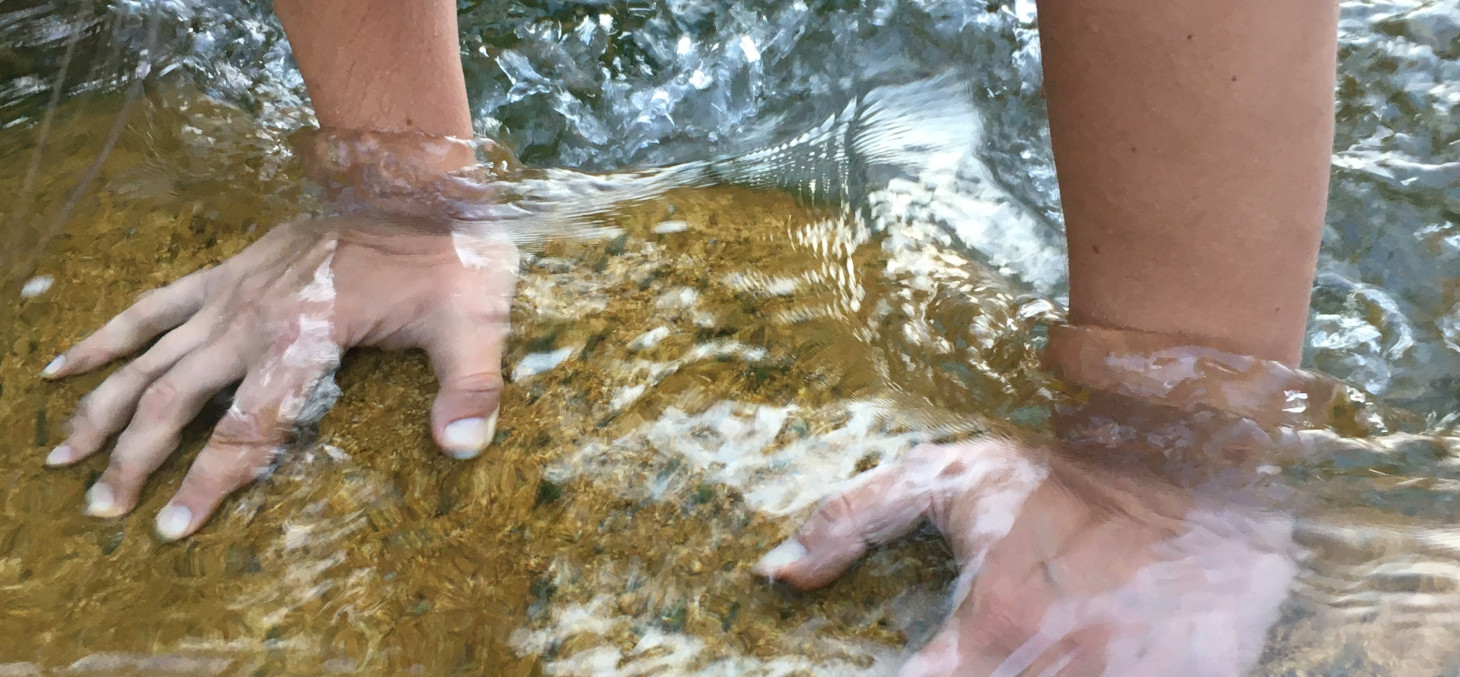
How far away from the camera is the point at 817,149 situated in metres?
1.67

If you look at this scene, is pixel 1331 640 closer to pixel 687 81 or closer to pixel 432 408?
pixel 432 408

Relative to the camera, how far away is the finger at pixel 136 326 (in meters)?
1.31

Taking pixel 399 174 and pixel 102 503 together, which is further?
pixel 399 174

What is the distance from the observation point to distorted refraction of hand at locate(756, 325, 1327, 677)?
A: 36.2 inches

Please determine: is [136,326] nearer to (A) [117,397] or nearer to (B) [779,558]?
(A) [117,397]

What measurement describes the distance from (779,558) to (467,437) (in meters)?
0.43

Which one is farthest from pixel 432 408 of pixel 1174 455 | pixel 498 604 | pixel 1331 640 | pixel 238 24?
pixel 238 24

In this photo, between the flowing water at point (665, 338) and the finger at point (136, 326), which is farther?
the finger at point (136, 326)

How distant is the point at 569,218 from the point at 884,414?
0.62 meters

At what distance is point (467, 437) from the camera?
1.16 m

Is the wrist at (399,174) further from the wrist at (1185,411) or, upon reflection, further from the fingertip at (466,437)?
the wrist at (1185,411)

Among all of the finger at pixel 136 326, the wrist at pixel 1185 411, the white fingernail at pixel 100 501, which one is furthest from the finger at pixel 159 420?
the wrist at pixel 1185 411

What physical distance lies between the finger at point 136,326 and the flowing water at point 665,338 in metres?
0.04

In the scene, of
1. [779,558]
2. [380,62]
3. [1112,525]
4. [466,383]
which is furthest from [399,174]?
[1112,525]
